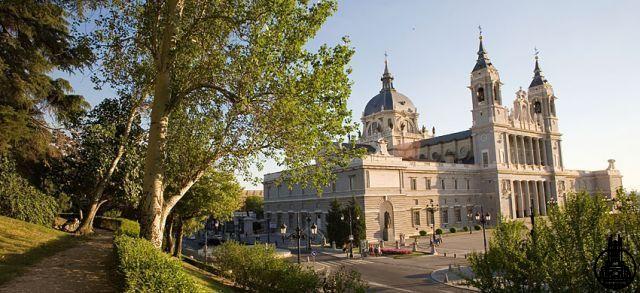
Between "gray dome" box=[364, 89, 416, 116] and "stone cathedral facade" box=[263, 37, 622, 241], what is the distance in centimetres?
19

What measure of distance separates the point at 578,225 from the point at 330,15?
401 inches

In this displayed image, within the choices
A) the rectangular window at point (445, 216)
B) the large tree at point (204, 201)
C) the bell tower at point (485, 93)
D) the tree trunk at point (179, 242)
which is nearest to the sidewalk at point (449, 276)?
the large tree at point (204, 201)

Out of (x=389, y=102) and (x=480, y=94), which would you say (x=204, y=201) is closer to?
(x=480, y=94)

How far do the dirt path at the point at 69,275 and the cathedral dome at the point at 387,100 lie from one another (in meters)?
66.8

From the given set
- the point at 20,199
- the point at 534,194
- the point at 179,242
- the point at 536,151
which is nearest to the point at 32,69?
the point at 20,199

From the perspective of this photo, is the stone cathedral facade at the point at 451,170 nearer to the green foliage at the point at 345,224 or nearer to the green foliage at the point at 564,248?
the green foliage at the point at 345,224

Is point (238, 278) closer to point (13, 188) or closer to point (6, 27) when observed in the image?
point (13, 188)

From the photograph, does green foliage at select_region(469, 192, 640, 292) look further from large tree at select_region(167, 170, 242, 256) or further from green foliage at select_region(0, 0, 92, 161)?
large tree at select_region(167, 170, 242, 256)

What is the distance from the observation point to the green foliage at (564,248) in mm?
9227

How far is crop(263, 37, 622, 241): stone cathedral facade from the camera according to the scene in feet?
174

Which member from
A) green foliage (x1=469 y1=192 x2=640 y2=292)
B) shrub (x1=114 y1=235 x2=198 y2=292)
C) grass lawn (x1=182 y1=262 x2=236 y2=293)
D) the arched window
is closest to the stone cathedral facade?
the arched window

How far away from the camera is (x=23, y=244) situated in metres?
17.5

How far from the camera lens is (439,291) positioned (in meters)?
23.2

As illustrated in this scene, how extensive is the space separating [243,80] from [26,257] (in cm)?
1013
